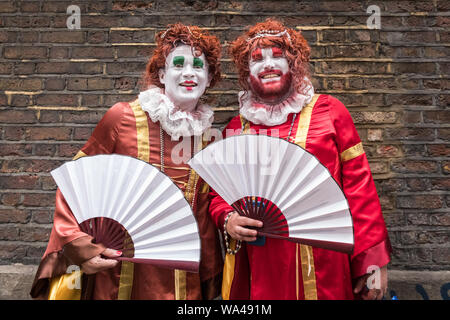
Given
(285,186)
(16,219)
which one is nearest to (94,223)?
(285,186)

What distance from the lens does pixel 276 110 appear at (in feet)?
5.26

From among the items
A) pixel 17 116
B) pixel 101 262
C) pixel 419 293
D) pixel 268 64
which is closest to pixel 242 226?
pixel 101 262

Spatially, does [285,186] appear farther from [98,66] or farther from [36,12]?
[36,12]

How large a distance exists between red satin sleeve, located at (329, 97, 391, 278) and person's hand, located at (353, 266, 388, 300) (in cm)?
3

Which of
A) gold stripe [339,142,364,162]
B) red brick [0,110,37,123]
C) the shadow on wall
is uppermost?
red brick [0,110,37,123]

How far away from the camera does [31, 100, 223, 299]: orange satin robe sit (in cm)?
137

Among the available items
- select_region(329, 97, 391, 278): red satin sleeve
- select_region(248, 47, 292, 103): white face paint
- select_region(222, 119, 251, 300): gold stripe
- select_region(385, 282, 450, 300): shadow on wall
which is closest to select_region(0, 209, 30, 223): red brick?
select_region(222, 119, 251, 300): gold stripe

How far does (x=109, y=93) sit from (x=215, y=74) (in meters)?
0.72

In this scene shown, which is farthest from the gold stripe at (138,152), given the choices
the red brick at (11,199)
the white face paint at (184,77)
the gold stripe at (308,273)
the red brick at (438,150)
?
the red brick at (438,150)

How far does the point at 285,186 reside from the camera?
1255mm

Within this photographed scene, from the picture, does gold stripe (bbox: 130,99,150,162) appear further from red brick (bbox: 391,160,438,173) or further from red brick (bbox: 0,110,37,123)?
red brick (bbox: 391,160,438,173)

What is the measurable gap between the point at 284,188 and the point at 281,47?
778mm

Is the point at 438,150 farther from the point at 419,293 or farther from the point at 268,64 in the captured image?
the point at 268,64

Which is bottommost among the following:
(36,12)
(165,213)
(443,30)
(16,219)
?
(16,219)
